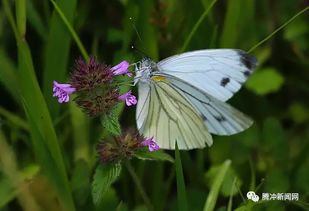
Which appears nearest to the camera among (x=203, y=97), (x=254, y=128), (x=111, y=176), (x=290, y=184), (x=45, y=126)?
(x=111, y=176)

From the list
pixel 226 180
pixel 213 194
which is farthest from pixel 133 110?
pixel 213 194

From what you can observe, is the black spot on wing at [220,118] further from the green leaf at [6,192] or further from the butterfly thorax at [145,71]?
the green leaf at [6,192]

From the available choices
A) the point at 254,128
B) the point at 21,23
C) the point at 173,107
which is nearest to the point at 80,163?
the point at 173,107

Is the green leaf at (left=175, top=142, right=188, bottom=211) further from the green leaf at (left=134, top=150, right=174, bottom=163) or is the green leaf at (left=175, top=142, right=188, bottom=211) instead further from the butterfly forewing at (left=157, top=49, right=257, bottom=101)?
the butterfly forewing at (left=157, top=49, right=257, bottom=101)

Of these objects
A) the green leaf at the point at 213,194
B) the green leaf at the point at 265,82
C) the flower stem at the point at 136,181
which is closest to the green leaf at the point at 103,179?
the flower stem at the point at 136,181

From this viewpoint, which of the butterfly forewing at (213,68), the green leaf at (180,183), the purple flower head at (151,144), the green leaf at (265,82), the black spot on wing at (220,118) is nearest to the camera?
the green leaf at (180,183)

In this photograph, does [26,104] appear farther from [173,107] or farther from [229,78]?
[229,78]
